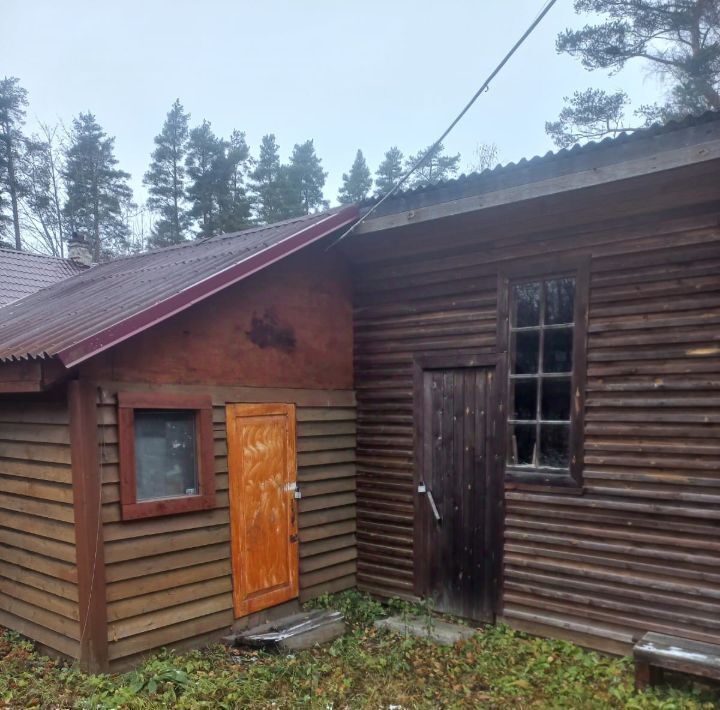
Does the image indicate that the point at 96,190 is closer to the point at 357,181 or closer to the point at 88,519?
the point at 357,181

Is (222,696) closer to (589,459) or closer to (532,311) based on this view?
(589,459)

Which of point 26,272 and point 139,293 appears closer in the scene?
point 139,293

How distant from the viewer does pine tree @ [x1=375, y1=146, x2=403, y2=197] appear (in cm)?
2534

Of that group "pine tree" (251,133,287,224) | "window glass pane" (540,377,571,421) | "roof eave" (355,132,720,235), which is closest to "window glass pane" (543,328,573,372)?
"window glass pane" (540,377,571,421)

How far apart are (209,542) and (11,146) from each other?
72.3 feet

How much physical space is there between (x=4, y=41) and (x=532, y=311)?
21.6m

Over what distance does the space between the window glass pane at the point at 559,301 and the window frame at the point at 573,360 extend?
0.19 feet

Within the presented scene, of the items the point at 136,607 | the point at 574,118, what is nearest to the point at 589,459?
the point at 136,607

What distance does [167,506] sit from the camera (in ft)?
15.5

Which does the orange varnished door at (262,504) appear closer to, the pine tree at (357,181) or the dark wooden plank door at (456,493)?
the dark wooden plank door at (456,493)

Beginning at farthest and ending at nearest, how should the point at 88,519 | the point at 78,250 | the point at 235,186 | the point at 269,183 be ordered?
Answer: the point at 269,183, the point at 235,186, the point at 78,250, the point at 88,519

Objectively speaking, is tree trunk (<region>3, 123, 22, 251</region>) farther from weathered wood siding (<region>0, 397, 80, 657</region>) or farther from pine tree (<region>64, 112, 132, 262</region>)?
weathered wood siding (<region>0, 397, 80, 657</region>)

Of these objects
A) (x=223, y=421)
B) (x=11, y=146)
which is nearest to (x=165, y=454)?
(x=223, y=421)

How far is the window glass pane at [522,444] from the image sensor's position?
518 cm
